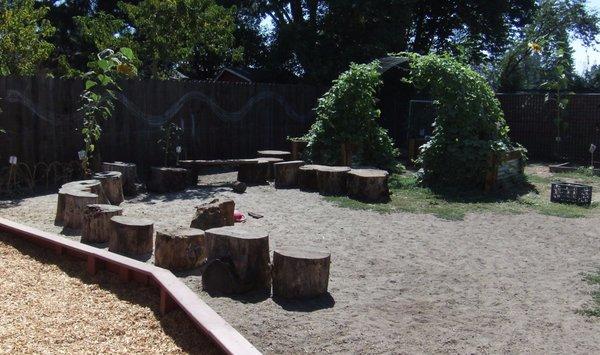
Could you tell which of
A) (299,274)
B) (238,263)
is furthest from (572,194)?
(238,263)

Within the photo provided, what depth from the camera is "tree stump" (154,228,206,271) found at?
6.28 meters

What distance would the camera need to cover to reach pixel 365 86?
45.2 feet

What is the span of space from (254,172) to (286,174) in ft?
2.54

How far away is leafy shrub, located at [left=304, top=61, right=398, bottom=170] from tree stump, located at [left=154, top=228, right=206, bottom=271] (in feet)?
25.0

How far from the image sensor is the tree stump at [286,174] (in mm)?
12484

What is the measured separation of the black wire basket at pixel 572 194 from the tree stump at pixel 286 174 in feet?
15.9

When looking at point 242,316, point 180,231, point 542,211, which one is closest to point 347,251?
point 180,231

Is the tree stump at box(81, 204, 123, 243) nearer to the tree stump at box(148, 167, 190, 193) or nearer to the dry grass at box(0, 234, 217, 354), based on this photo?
the dry grass at box(0, 234, 217, 354)

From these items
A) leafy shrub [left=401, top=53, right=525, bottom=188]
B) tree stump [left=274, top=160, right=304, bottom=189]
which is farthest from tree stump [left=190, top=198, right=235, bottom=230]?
leafy shrub [left=401, top=53, right=525, bottom=188]

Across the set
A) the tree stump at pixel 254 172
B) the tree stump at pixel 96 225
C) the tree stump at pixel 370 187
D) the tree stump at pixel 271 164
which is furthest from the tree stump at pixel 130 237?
the tree stump at pixel 271 164

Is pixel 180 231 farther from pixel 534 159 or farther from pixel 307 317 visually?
pixel 534 159

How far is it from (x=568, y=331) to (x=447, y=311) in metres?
0.94

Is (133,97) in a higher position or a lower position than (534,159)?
higher

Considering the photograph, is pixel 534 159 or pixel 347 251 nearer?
pixel 347 251
